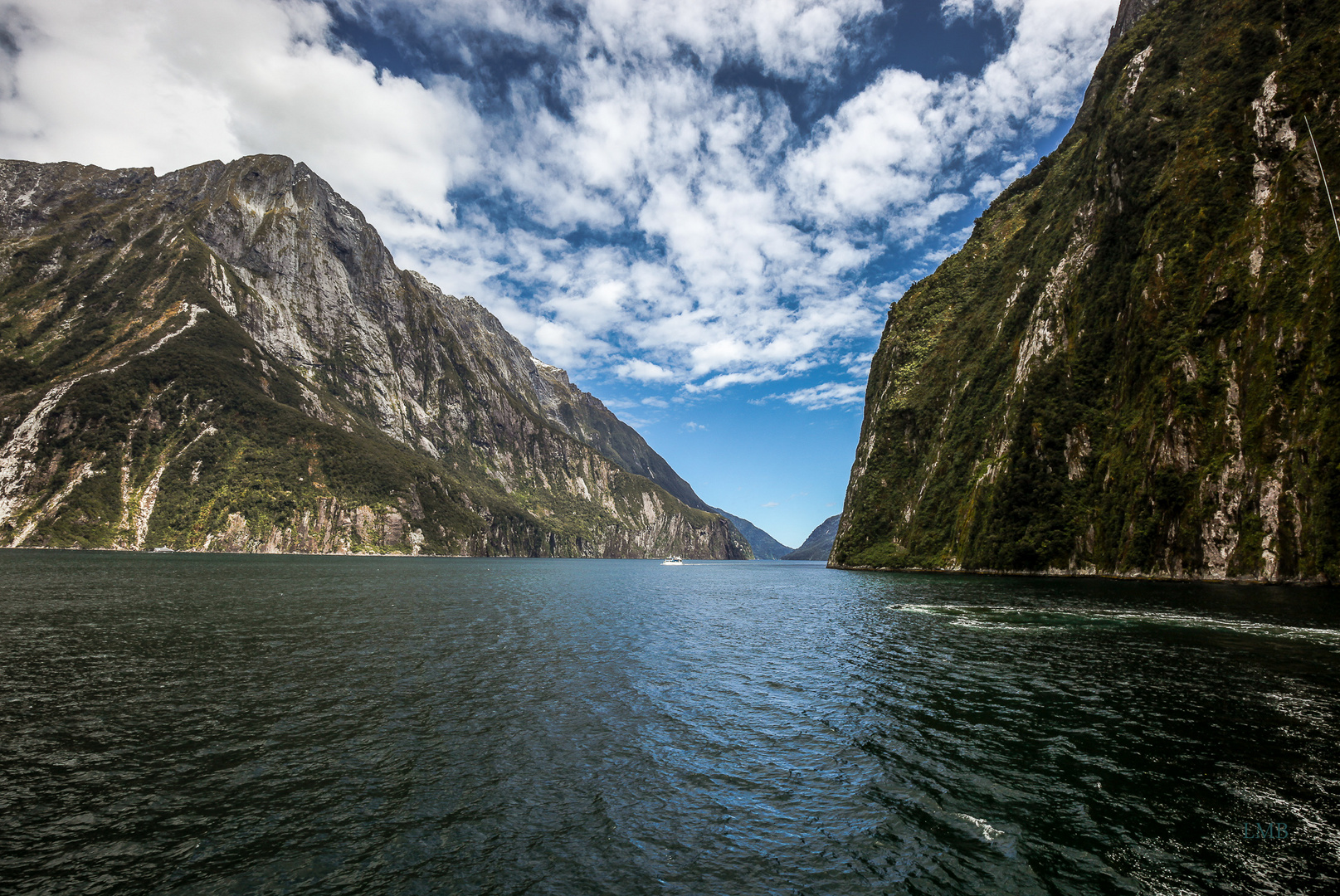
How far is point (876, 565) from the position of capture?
529 ft

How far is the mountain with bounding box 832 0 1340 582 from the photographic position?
69.6 metres

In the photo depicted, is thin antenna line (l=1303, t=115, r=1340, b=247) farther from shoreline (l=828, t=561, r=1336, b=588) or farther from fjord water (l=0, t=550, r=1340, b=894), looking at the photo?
fjord water (l=0, t=550, r=1340, b=894)

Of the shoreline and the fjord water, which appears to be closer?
the fjord water

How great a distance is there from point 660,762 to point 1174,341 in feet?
353

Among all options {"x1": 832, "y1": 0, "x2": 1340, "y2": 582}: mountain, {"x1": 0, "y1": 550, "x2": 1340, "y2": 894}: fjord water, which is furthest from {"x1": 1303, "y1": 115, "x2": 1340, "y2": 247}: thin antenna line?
{"x1": 0, "y1": 550, "x2": 1340, "y2": 894}: fjord water

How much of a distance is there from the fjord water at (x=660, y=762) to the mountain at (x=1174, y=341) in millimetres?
44243

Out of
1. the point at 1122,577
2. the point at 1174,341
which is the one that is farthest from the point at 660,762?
the point at 1174,341

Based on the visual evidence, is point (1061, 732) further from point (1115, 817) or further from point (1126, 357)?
point (1126, 357)

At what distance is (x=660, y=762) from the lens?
1814cm

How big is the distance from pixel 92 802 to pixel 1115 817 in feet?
85.7

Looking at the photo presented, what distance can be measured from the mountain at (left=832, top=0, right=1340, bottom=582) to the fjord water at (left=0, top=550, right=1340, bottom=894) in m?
44.2

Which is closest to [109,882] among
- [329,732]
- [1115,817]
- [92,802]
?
[92,802]

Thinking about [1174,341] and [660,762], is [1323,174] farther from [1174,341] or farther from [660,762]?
[660,762]

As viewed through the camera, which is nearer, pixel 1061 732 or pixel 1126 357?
pixel 1061 732
